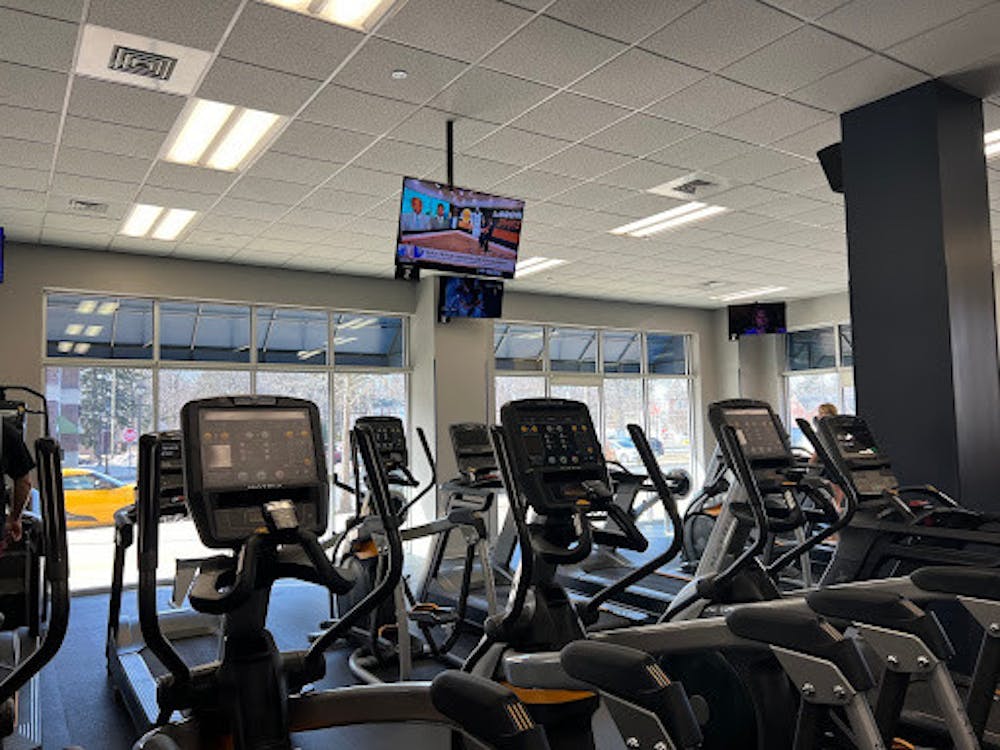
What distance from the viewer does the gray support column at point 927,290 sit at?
4227mm

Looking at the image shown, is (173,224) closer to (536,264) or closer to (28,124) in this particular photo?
(28,124)

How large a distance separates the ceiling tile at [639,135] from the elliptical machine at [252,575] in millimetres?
3386

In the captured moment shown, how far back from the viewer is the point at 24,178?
18.1ft

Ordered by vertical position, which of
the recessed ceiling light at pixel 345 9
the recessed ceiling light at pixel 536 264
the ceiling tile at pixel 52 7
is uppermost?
the recessed ceiling light at pixel 345 9

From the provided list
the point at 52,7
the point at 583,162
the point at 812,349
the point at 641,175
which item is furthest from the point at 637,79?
the point at 812,349

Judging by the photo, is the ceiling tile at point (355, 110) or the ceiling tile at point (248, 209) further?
the ceiling tile at point (248, 209)

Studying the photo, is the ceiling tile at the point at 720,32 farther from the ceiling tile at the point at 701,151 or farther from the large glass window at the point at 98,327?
the large glass window at the point at 98,327

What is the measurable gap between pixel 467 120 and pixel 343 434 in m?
5.21

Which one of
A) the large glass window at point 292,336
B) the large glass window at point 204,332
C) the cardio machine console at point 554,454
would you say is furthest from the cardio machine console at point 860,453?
the large glass window at point 204,332

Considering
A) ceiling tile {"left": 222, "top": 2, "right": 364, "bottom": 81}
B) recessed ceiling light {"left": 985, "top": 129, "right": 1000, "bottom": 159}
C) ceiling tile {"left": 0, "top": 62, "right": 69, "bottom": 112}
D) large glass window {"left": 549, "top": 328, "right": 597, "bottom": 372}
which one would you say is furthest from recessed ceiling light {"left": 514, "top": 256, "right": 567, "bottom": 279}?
→ ceiling tile {"left": 0, "top": 62, "right": 69, "bottom": 112}

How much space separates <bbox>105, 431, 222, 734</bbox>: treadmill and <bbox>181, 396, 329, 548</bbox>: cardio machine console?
1.51 metres

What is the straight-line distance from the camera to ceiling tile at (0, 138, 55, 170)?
15.9ft

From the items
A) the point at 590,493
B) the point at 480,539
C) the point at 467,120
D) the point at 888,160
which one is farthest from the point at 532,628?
the point at 888,160

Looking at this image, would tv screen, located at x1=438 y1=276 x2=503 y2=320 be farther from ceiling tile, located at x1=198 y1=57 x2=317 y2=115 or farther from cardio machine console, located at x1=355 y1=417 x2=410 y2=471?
ceiling tile, located at x1=198 y1=57 x2=317 y2=115
